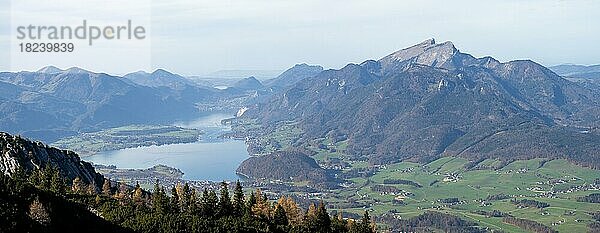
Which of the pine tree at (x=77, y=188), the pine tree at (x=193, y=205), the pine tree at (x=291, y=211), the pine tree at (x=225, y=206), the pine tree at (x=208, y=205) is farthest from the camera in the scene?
the pine tree at (x=291, y=211)

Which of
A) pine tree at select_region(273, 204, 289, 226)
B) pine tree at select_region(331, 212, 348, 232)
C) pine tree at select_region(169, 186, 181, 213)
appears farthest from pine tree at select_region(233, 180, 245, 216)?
pine tree at select_region(331, 212, 348, 232)

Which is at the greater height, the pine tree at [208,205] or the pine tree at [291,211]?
the pine tree at [208,205]

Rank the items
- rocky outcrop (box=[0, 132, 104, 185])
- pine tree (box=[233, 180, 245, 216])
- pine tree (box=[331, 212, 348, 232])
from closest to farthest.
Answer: pine tree (box=[233, 180, 245, 216])
pine tree (box=[331, 212, 348, 232])
rocky outcrop (box=[0, 132, 104, 185])

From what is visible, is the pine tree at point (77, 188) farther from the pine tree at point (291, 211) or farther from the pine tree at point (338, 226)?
the pine tree at point (338, 226)

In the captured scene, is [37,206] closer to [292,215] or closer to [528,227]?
[292,215]

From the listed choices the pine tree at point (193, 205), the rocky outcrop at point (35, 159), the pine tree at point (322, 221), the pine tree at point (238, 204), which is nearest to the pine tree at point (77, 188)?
the rocky outcrop at point (35, 159)

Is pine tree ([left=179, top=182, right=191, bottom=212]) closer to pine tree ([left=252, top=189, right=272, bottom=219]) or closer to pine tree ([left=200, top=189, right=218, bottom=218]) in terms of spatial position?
pine tree ([left=200, top=189, right=218, bottom=218])

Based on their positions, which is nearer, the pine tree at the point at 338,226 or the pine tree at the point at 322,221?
the pine tree at the point at 322,221

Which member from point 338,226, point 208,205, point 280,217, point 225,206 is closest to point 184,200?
point 208,205
